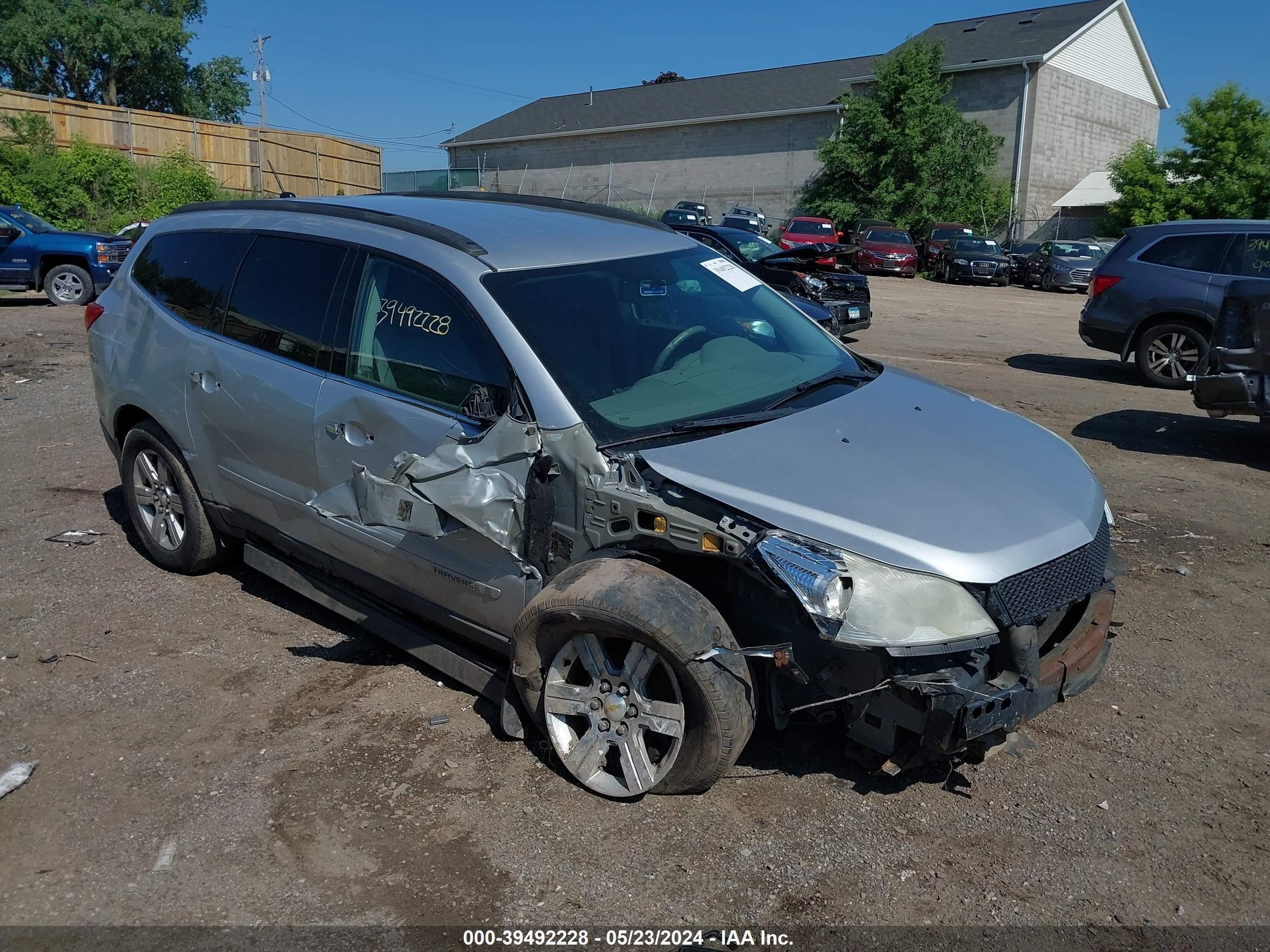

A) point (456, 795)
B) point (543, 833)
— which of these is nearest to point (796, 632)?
point (543, 833)

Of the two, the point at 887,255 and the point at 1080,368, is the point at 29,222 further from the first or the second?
the point at 887,255

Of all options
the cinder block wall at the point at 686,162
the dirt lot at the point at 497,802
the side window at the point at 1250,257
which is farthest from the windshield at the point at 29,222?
the cinder block wall at the point at 686,162

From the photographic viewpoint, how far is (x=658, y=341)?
407cm

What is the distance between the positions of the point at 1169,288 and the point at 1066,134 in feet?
115

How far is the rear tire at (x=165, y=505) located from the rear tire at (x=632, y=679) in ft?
7.89

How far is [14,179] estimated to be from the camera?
89.7 ft

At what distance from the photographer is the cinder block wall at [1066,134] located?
40500 millimetres

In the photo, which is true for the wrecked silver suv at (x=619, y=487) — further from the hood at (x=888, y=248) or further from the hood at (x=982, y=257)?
the hood at (x=888, y=248)

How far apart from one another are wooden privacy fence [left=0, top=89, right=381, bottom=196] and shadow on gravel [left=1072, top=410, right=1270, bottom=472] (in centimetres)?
2376

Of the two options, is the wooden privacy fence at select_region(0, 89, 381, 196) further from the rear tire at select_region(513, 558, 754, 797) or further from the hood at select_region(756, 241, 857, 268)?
the rear tire at select_region(513, 558, 754, 797)

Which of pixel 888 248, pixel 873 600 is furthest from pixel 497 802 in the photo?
pixel 888 248

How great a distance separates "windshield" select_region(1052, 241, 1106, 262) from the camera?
2917 cm

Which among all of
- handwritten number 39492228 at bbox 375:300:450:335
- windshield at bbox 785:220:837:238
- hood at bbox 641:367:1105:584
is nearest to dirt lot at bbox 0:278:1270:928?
hood at bbox 641:367:1105:584

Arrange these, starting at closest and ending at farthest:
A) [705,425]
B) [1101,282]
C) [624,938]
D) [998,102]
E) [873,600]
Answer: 1. [624,938]
2. [873,600]
3. [705,425]
4. [1101,282]
5. [998,102]
